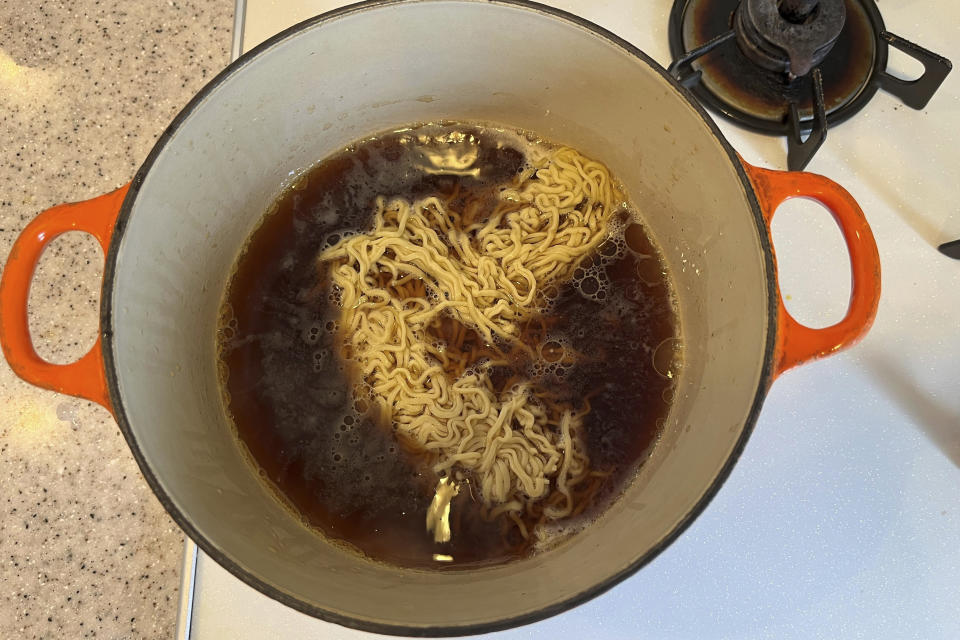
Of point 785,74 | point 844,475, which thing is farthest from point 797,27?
point 844,475

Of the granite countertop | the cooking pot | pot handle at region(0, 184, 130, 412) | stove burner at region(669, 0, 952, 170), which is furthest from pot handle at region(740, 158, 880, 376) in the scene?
the granite countertop

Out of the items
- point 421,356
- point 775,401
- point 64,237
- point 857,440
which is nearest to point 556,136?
point 421,356

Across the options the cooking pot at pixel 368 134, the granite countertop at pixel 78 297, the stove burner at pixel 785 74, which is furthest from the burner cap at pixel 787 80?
the granite countertop at pixel 78 297

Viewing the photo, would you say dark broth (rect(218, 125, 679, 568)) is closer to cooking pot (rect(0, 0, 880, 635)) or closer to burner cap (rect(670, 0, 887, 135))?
cooking pot (rect(0, 0, 880, 635))

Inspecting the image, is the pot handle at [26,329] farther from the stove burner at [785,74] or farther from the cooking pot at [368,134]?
the stove burner at [785,74]

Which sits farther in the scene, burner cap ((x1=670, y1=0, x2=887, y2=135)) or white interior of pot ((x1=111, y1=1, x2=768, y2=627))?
burner cap ((x1=670, y1=0, x2=887, y2=135))

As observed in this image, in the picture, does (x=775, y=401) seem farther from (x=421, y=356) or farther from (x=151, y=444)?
(x=151, y=444)
